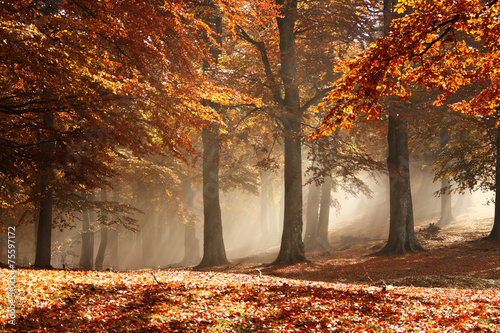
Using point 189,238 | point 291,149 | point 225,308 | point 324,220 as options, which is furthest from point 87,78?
point 189,238

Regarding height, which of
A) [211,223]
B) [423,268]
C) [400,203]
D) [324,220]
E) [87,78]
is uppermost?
[87,78]

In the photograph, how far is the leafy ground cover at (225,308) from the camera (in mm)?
4984

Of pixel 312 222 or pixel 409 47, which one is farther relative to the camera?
pixel 312 222

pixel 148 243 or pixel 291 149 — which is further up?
pixel 291 149

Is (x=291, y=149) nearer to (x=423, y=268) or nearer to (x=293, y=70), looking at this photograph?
(x=293, y=70)

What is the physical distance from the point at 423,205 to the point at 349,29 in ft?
85.0

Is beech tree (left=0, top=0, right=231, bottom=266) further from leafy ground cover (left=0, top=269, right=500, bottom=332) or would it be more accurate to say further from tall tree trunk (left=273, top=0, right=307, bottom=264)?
tall tree trunk (left=273, top=0, right=307, bottom=264)

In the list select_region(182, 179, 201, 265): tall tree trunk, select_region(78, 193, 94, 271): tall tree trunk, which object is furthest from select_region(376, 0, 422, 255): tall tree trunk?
select_region(78, 193, 94, 271): tall tree trunk

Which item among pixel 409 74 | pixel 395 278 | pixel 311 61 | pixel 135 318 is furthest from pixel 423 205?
pixel 135 318

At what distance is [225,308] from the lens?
5840mm

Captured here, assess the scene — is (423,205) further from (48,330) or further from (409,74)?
(48,330)

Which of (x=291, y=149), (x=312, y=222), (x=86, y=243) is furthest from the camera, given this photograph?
(x=312, y=222)

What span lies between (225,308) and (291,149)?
945 cm

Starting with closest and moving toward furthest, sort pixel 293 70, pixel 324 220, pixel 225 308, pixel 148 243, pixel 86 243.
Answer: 1. pixel 225 308
2. pixel 293 70
3. pixel 86 243
4. pixel 324 220
5. pixel 148 243
